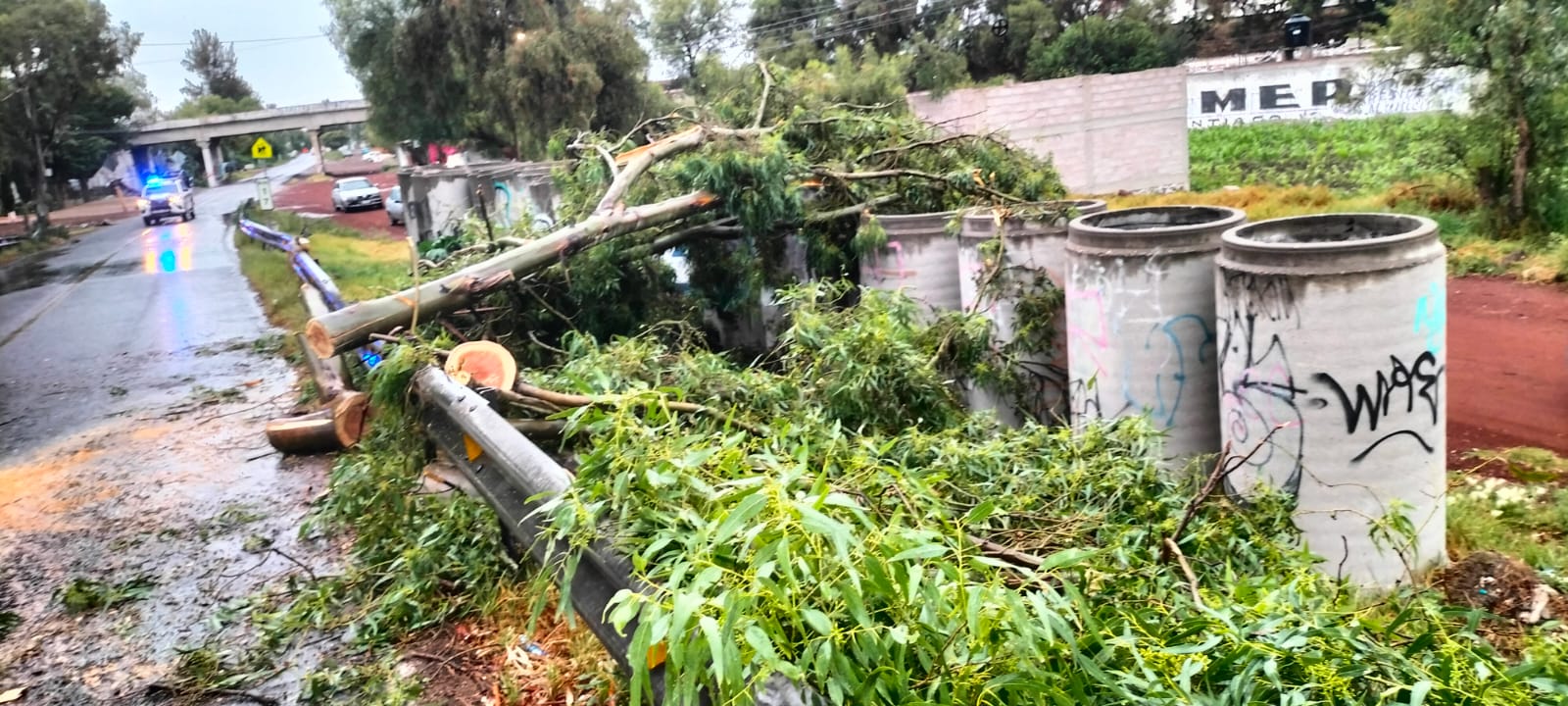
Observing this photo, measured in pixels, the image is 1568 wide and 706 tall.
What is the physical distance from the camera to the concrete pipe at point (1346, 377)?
537cm

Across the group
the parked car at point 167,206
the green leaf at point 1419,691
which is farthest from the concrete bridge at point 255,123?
the green leaf at point 1419,691

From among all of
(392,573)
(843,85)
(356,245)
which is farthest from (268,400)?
(843,85)

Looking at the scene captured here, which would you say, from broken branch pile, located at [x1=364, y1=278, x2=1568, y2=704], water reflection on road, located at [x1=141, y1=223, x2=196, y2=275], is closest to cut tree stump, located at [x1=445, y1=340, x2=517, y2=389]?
broken branch pile, located at [x1=364, y1=278, x2=1568, y2=704]

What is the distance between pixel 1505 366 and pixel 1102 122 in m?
20.7

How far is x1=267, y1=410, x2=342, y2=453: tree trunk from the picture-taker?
7242mm

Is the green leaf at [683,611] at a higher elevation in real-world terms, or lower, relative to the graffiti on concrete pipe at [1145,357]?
higher

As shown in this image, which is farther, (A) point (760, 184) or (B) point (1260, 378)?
(A) point (760, 184)

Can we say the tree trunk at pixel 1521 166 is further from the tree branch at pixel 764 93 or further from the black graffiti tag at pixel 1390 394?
the black graffiti tag at pixel 1390 394

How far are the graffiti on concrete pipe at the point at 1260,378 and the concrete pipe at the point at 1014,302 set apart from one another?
2203 mm

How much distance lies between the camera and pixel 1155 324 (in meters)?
6.58

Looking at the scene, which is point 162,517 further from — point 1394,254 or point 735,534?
point 1394,254

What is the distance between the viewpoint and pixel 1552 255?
1391cm

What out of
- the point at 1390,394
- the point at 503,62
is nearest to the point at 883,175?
the point at 1390,394

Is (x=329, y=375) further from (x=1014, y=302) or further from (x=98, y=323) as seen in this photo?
(x=98, y=323)
